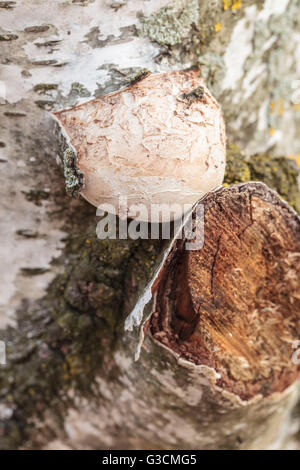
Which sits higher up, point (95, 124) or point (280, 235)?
point (95, 124)

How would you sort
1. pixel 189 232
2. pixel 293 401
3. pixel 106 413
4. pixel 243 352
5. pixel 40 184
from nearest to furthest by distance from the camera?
pixel 189 232 < pixel 243 352 < pixel 40 184 < pixel 106 413 < pixel 293 401

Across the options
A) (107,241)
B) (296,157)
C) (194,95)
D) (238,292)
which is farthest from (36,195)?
(296,157)

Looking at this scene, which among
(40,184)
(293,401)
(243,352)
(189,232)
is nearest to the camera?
(189,232)

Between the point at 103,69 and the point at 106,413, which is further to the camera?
the point at 106,413

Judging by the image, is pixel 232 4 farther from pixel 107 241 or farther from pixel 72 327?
pixel 72 327

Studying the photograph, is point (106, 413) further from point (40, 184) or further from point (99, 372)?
point (40, 184)

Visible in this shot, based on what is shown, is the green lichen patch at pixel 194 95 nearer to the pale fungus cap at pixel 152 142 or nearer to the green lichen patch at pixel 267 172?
the pale fungus cap at pixel 152 142

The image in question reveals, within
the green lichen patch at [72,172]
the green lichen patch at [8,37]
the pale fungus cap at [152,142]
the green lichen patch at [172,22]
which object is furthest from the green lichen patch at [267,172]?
the green lichen patch at [8,37]
